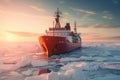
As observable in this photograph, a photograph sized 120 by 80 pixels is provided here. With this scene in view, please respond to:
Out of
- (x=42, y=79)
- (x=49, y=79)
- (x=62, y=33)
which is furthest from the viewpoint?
(x=62, y=33)

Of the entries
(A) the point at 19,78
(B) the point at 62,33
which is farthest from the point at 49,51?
(A) the point at 19,78

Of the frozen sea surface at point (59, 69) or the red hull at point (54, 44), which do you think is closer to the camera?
the frozen sea surface at point (59, 69)

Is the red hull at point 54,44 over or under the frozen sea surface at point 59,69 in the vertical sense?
over

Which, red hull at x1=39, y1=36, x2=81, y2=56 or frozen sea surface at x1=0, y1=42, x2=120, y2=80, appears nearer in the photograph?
frozen sea surface at x1=0, y1=42, x2=120, y2=80

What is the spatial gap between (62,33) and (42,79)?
810 inches

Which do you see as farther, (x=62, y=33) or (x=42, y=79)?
(x=62, y=33)

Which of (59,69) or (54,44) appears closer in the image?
(59,69)

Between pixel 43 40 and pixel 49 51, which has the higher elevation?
pixel 43 40

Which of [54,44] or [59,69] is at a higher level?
[54,44]

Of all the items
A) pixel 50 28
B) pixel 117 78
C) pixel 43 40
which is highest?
pixel 50 28

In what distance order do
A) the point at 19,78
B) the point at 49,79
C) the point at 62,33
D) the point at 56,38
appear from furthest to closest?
1. the point at 62,33
2. the point at 56,38
3. the point at 19,78
4. the point at 49,79

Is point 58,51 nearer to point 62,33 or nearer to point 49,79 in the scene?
point 62,33

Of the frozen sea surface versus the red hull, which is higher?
the red hull

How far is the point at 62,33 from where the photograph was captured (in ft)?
92.9
